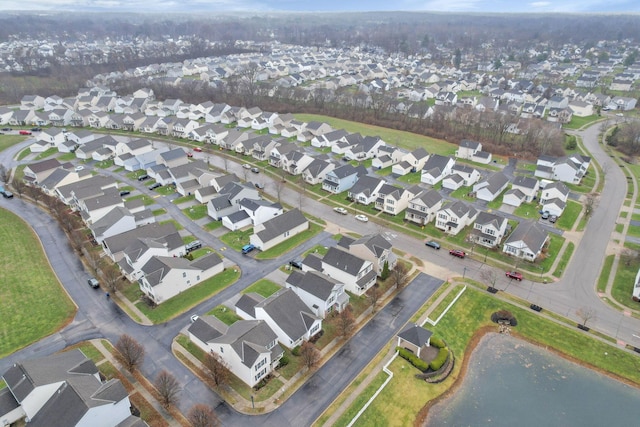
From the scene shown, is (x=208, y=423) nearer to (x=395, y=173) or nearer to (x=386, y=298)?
(x=386, y=298)

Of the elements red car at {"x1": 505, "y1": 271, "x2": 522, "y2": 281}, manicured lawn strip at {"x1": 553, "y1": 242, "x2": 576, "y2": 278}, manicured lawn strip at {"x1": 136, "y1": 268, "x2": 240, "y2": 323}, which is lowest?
manicured lawn strip at {"x1": 136, "y1": 268, "x2": 240, "y2": 323}

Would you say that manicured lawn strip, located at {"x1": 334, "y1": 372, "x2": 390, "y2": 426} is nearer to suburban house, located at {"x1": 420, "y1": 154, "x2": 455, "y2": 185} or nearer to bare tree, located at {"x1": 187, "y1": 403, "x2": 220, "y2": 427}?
bare tree, located at {"x1": 187, "y1": 403, "x2": 220, "y2": 427}

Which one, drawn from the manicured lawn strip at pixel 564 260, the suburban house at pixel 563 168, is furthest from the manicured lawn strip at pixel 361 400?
the suburban house at pixel 563 168

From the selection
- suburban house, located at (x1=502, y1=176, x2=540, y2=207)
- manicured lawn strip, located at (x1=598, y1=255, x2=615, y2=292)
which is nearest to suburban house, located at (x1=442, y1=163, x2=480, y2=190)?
suburban house, located at (x1=502, y1=176, x2=540, y2=207)

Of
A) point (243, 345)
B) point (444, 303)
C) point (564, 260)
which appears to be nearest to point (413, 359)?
point (444, 303)

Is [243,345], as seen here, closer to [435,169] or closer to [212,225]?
[212,225]

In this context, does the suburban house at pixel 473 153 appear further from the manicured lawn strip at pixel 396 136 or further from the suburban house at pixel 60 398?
the suburban house at pixel 60 398

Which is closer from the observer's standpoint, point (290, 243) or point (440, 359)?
point (440, 359)
